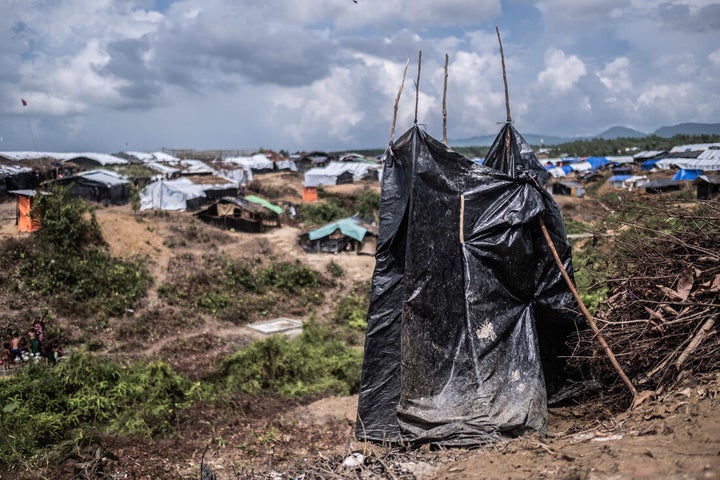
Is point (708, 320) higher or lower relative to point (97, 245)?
higher

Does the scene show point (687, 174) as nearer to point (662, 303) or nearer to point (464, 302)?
point (662, 303)

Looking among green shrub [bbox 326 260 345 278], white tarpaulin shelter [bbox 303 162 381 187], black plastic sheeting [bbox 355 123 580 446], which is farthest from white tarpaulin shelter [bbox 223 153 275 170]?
black plastic sheeting [bbox 355 123 580 446]

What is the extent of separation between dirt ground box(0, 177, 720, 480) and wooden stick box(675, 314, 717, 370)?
11cm

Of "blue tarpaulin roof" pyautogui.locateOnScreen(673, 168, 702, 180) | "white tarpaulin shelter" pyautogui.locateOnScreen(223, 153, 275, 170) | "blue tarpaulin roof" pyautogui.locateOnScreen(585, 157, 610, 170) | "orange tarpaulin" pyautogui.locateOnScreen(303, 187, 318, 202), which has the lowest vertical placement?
"orange tarpaulin" pyautogui.locateOnScreen(303, 187, 318, 202)

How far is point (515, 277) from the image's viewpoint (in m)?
5.51

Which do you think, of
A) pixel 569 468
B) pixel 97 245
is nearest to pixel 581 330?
pixel 569 468


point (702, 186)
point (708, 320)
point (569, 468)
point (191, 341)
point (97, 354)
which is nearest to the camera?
point (569, 468)

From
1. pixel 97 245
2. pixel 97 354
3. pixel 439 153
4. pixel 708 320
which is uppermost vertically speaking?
pixel 439 153

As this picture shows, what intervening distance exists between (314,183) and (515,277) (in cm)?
3831

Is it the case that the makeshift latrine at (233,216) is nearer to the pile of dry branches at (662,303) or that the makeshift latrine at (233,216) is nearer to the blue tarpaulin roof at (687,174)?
the pile of dry branches at (662,303)

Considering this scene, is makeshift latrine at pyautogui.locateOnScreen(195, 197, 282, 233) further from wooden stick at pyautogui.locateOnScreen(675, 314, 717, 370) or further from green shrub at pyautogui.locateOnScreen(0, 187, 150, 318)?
wooden stick at pyautogui.locateOnScreen(675, 314, 717, 370)

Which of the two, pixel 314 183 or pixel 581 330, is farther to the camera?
pixel 314 183

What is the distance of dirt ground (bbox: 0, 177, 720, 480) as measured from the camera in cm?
366

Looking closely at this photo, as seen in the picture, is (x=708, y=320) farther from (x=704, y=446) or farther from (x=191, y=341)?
(x=191, y=341)
